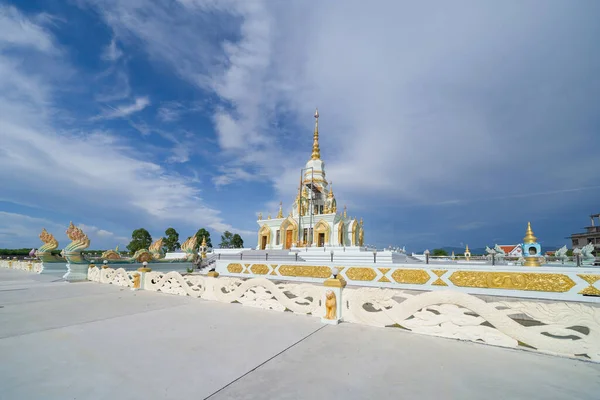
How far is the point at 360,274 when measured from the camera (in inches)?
439

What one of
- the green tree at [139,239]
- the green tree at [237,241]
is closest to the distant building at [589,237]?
the green tree at [237,241]

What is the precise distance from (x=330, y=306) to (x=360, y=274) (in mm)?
5524

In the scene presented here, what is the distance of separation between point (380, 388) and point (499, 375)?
5.56ft

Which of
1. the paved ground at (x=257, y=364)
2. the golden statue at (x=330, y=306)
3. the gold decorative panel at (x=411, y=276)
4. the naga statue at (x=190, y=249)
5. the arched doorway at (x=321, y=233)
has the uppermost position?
the arched doorway at (x=321, y=233)

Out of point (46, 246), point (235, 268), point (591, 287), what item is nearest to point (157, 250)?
point (46, 246)

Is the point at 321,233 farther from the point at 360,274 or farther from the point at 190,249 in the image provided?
the point at 360,274

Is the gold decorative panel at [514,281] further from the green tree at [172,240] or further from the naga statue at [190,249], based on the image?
the green tree at [172,240]

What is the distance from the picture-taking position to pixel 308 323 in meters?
5.91

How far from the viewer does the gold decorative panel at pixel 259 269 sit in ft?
43.0

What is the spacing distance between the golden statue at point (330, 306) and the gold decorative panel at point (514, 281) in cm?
578

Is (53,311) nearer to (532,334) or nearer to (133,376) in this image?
(133,376)

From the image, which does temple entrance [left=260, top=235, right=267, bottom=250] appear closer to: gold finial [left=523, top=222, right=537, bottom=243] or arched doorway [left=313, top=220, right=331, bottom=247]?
arched doorway [left=313, top=220, right=331, bottom=247]

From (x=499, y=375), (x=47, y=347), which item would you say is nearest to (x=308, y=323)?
(x=499, y=375)

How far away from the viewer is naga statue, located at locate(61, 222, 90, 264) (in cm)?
1631
